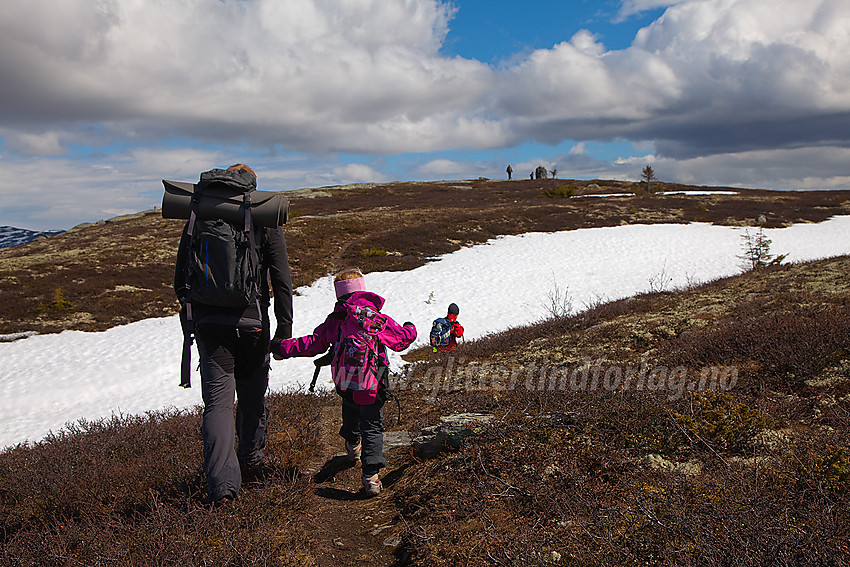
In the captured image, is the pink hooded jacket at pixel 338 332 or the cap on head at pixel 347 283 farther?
the cap on head at pixel 347 283

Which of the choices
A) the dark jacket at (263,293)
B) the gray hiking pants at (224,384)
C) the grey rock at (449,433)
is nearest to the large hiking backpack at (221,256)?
the dark jacket at (263,293)

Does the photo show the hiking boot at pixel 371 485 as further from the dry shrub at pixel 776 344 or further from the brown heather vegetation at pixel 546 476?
the dry shrub at pixel 776 344

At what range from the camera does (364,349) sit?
4637 mm

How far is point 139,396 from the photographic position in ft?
39.8

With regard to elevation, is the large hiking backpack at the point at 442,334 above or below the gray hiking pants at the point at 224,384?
below

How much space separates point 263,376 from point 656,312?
297 inches

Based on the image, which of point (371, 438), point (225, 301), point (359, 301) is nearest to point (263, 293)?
point (225, 301)

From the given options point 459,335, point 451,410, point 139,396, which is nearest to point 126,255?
point 139,396

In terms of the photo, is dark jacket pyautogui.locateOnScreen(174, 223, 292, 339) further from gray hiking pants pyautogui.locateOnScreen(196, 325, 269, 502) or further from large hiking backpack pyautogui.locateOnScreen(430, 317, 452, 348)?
large hiking backpack pyautogui.locateOnScreen(430, 317, 452, 348)

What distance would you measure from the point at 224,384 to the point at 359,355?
1192mm

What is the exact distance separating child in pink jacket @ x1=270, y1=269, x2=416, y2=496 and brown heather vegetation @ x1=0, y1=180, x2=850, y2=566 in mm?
481

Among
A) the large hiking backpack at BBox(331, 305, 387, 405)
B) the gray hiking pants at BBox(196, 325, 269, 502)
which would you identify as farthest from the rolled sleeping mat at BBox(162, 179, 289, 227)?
the large hiking backpack at BBox(331, 305, 387, 405)

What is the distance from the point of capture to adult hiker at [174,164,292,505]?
3711 mm

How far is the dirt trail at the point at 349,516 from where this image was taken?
12.4 feet
